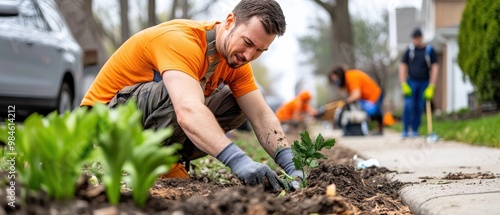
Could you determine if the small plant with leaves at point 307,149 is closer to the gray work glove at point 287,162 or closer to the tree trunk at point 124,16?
the gray work glove at point 287,162

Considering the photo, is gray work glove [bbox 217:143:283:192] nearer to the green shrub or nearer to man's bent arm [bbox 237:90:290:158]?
man's bent arm [bbox 237:90:290:158]

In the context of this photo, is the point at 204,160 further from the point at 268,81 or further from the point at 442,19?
the point at 268,81

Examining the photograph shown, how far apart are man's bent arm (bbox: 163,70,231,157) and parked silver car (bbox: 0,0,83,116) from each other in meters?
3.73

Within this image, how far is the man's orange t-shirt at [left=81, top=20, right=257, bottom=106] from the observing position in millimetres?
4160

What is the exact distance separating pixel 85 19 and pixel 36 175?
15.8 metres

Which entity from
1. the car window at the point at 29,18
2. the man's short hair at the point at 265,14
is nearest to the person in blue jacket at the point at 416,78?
the car window at the point at 29,18

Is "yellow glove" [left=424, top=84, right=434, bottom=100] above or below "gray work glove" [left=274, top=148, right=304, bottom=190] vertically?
below

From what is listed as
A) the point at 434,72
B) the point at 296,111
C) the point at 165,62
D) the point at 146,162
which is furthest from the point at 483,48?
the point at 146,162

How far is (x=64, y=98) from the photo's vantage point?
969cm

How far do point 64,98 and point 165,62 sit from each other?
5.90 meters

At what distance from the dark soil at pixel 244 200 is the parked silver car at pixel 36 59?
3584 mm

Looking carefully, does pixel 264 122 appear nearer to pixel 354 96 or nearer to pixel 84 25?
pixel 354 96

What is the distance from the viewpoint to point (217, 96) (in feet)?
16.6

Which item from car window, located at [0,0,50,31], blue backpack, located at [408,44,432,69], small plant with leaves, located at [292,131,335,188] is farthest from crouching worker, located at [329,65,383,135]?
small plant with leaves, located at [292,131,335,188]
